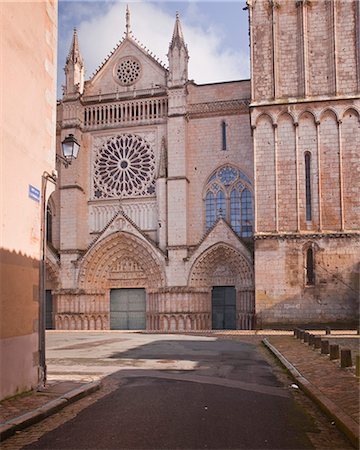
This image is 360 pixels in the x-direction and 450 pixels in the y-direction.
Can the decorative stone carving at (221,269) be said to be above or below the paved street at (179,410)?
above

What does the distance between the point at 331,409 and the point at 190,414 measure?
1.81 m

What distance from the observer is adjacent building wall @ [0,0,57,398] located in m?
8.23

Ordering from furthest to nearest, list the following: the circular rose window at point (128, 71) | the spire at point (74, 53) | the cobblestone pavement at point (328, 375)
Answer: the spire at point (74, 53) → the circular rose window at point (128, 71) → the cobblestone pavement at point (328, 375)

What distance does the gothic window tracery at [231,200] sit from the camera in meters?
30.7

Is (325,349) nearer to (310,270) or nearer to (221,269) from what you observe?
(310,270)

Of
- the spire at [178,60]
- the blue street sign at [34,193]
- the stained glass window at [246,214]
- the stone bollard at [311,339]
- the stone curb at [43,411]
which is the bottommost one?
the stone bollard at [311,339]

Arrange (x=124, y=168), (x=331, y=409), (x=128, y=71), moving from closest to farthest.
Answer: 1. (x=331, y=409)
2. (x=124, y=168)
3. (x=128, y=71)

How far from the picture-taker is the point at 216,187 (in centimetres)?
3117

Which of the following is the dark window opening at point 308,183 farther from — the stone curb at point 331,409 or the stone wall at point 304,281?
the stone curb at point 331,409

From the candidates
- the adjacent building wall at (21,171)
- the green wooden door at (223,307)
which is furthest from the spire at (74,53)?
the adjacent building wall at (21,171)

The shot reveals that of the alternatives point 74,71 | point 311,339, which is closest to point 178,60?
point 74,71

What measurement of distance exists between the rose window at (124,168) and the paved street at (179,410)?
64.7ft

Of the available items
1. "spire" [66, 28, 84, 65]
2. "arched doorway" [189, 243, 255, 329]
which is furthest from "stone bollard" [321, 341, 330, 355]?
"spire" [66, 28, 84, 65]

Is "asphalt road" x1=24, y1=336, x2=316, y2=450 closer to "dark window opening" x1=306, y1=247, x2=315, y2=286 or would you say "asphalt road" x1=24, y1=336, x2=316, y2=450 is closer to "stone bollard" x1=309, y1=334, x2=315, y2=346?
"stone bollard" x1=309, y1=334, x2=315, y2=346
